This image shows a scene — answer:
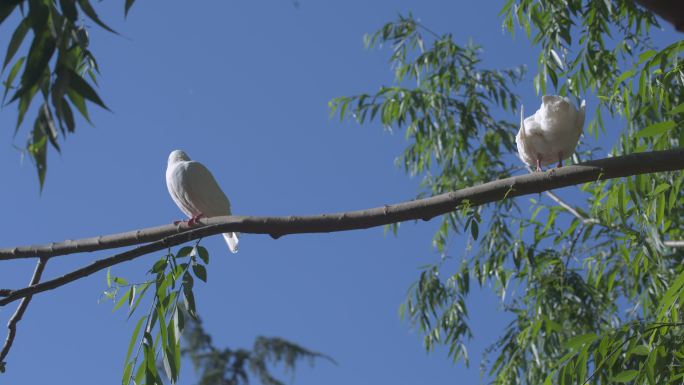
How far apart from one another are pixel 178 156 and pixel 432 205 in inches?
83.5

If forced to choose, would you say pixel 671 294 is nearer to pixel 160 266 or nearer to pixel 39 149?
pixel 160 266

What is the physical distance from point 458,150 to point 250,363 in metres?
4.37

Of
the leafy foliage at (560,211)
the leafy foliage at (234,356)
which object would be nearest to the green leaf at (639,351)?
the leafy foliage at (560,211)

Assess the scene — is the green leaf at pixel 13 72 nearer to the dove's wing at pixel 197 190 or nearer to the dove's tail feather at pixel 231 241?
the dove's wing at pixel 197 190

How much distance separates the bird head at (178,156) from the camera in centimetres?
364

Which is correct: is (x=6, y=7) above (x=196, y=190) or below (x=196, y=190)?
below

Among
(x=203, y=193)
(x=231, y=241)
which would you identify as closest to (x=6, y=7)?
(x=203, y=193)

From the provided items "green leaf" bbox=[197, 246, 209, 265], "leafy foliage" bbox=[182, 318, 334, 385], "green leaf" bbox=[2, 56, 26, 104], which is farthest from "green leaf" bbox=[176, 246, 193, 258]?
"leafy foliage" bbox=[182, 318, 334, 385]

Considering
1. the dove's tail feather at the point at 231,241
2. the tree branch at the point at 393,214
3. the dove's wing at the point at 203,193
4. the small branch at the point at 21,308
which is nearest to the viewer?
the tree branch at the point at 393,214

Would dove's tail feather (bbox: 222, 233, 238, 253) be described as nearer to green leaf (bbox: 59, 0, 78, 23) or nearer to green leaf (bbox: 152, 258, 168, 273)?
green leaf (bbox: 152, 258, 168, 273)

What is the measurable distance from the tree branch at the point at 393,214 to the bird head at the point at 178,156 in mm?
1835

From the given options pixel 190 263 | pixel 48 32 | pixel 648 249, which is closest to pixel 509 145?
pixel 648 249

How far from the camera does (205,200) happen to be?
3.24m

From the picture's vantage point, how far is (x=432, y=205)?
171 centimetres
